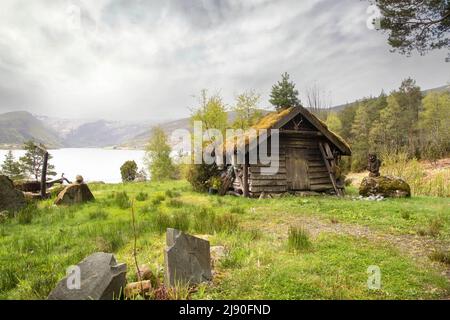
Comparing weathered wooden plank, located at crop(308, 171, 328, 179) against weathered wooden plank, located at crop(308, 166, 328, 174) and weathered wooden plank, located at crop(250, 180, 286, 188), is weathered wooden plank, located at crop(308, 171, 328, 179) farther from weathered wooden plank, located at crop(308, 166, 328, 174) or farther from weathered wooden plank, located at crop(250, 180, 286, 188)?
weathered wooden plank, located at crop(250, 180, 286, 188)

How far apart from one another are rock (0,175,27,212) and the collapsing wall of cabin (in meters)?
9.07

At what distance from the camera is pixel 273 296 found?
354cm

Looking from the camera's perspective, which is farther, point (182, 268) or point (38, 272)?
point (38, 272)

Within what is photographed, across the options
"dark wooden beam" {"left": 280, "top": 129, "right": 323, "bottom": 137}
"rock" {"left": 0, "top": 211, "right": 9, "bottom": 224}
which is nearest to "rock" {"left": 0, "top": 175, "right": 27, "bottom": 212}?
"rock" {"left": 0, "top": 211, "right": 9, "bottom": 224}

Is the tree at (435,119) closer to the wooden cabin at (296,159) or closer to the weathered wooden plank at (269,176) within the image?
the wooden cabin at (296,159)

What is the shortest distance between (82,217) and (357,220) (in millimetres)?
8133

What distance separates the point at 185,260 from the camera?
3.77 meters

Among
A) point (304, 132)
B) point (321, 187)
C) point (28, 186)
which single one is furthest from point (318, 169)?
point (28, 186)

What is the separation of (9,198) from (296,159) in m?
12.1

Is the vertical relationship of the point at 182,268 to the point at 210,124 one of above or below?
below

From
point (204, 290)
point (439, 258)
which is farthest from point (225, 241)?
point (439, 258)

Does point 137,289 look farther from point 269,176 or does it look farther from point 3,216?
point 269,176

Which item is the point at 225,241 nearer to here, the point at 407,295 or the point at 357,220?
the point at 407,295

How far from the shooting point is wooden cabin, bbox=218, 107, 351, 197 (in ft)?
45.3
